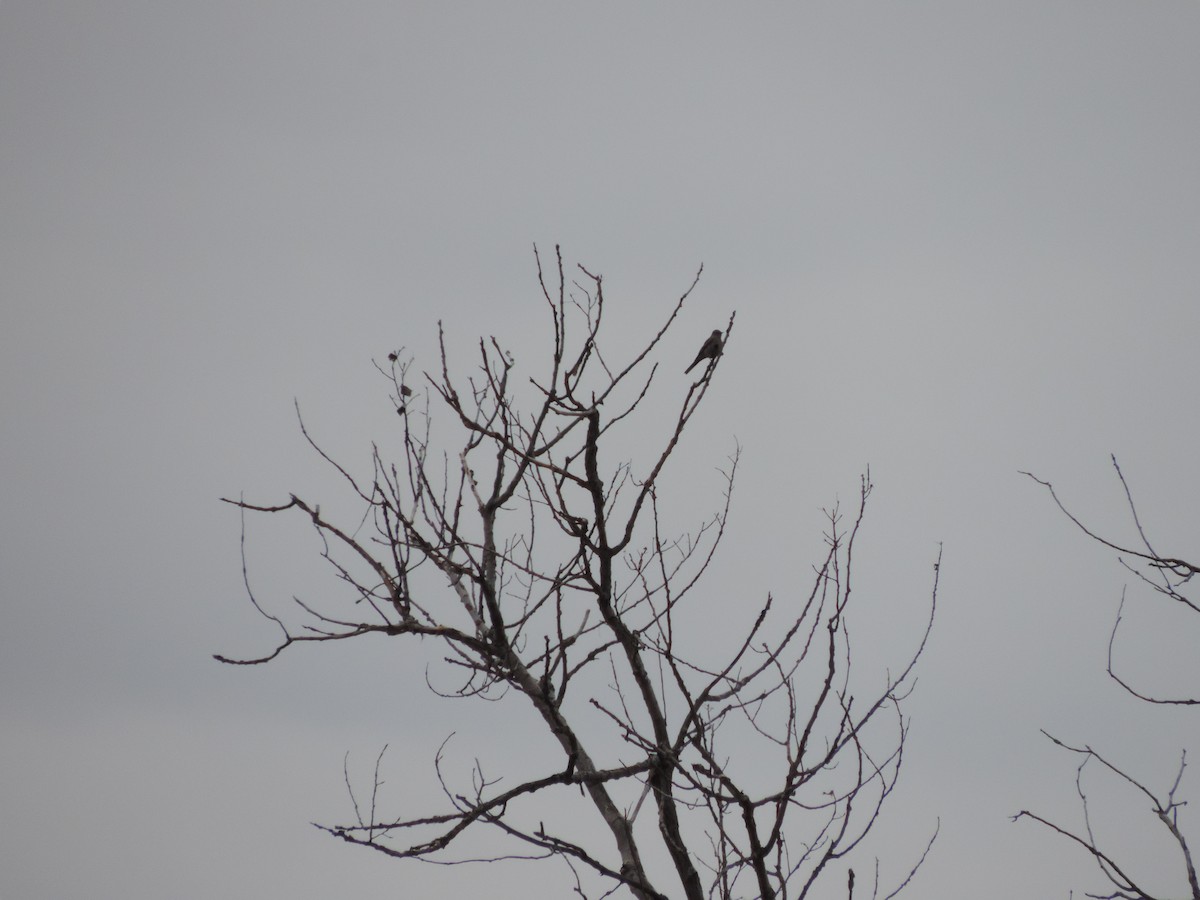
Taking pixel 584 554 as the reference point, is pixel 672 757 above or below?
below

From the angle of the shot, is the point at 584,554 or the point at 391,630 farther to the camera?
the point at 391,630

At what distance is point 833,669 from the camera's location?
11.1ft

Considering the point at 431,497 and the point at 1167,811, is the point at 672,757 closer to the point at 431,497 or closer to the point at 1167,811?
the point at 431,497

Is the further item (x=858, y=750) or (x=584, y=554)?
(x=584, y=554)

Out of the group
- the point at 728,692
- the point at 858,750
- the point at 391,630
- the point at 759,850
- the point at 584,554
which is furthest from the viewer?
the point at 391,630

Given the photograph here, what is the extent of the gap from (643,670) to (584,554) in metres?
0.60

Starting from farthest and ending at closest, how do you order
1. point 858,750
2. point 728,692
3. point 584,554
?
point 728,692, point 584,554, point 858,750

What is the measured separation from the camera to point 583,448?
3.82 metres

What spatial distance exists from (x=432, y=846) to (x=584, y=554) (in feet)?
4.71

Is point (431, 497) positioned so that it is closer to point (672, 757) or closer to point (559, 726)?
point (559, 726)

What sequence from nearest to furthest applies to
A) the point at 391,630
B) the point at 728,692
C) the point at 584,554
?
the point at 584,554, the point at 728,692, the point at 391,630

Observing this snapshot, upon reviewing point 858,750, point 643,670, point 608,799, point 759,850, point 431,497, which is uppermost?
point 431,497

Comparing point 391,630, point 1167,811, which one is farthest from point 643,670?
point 1167,811

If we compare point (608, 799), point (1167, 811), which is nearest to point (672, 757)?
point (608, 799)
